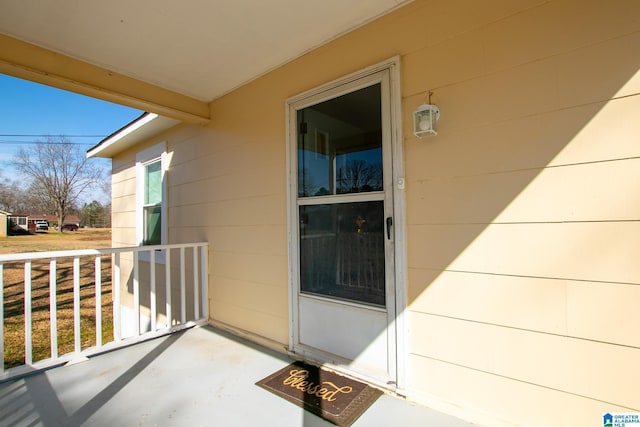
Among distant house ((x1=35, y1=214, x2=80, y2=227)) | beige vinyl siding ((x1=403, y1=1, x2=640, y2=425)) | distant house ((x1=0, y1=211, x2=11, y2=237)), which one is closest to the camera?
beige vinyl siding ((x1=403, y1=1, x2=640, y2=425))

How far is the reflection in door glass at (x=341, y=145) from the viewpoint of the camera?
1979 mm

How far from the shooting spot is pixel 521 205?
1453 mm

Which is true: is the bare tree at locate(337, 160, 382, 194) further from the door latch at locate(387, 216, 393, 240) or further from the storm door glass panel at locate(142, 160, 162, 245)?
the storm door glass panel at locate(142, 160, 162, 245)

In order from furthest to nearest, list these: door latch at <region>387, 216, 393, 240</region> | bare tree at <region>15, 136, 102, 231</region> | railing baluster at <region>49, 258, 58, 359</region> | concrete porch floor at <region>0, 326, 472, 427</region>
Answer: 1. bare tree at <region>15, 136, 102, 231</region>
2. railing baluster at <region>49, 258, 58, 359</region>
3. door latch at <region>387, 216, 393, 240</region>
4. concrete porch floor at <region>0, 326, 472, 427</region>

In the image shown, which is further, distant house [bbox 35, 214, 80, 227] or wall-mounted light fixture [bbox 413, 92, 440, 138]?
distant house [bbox 35, 214, 80, 227]

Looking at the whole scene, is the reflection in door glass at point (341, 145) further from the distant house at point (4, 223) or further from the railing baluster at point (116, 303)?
the distant house at point (4, 223)

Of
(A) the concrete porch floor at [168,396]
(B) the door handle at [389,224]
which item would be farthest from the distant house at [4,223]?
(B) the door handle at [389,224]

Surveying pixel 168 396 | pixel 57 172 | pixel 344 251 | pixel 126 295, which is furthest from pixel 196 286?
pixel 57 172

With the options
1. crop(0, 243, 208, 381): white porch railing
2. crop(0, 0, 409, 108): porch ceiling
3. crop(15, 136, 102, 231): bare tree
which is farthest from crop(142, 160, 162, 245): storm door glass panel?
crop(15, 136, 102, 231): bare tree

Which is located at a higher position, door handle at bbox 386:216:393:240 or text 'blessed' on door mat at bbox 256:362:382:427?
door handle at bbox 386:216:393:240

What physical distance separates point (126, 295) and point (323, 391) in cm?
498

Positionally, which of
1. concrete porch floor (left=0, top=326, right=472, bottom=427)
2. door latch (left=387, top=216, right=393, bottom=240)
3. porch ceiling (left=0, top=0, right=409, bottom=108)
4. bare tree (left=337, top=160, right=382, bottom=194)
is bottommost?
concrete porch floor (left=0, top=326, right=472, bottom=427)

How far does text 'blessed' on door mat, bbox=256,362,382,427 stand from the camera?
1651mm

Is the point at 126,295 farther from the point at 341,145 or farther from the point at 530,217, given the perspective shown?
the point at 530,217
